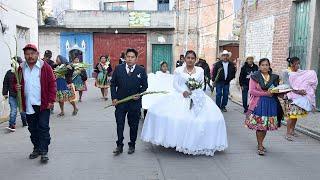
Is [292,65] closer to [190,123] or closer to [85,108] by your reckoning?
[190,123]

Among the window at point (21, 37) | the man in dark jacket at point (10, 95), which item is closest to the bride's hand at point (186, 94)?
the man in dark jacket at point (10, 95)

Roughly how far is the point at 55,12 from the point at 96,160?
1148 inches

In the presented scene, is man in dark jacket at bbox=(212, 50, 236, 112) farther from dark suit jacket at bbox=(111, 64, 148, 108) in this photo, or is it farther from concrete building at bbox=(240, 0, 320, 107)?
dark suit jacket at bbox=(111, 64, 148, 108)

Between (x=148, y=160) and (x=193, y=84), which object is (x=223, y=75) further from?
(x=148, y=160)

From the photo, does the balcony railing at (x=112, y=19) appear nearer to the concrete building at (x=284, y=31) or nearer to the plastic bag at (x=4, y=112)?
the concrete building at (x=284, y=31)

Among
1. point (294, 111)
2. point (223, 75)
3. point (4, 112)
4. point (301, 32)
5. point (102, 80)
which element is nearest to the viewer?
point (294, 111)

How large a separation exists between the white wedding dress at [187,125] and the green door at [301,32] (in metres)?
5.73

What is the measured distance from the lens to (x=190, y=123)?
6.55 meters

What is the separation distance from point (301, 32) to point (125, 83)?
7.21 meters

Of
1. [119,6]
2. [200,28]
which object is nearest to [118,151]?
[200,28]

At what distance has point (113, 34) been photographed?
28312mm

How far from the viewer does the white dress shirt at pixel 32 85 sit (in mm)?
6098

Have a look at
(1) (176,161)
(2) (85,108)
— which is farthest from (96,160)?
(2) (85,108)

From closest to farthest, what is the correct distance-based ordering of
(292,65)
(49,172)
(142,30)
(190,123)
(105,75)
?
(49,172)
(190,123)
(292,65)
(105,75)
(142,30)
